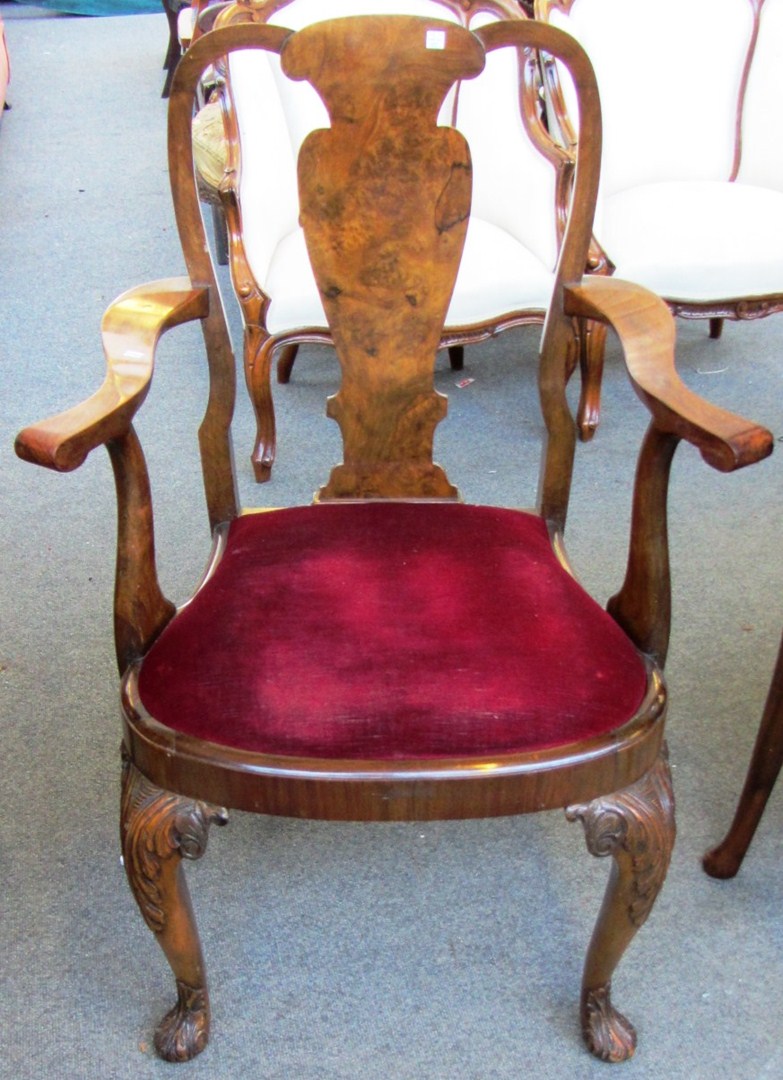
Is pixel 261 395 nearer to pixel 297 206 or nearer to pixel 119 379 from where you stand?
pixel 297 206

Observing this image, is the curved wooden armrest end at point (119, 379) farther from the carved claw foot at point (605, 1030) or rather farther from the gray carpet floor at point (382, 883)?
the carved claw foot at point (605, 1030)

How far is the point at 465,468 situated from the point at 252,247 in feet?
2.07

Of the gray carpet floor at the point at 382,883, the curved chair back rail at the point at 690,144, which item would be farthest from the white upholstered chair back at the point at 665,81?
the gray carpet floor at the point at 382,883

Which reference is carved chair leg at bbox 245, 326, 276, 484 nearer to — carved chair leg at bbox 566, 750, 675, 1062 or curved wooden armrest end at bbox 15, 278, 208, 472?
curved wooden armrest end at bbox 15, 278, 208, 472

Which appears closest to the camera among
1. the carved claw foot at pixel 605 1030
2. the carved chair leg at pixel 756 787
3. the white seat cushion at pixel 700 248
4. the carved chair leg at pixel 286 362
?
the carved claw foot at pixel 605 1030

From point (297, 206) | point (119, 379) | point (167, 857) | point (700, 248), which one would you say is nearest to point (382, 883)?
point (167, 857)

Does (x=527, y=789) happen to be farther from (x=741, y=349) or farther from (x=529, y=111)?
(x=741, y=349)

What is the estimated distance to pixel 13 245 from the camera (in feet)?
11.5

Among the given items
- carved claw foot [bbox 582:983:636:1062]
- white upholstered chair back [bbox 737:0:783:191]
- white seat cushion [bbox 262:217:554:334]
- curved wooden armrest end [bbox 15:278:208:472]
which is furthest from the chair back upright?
white upholstered chair back [bbox 737:0:783:191]

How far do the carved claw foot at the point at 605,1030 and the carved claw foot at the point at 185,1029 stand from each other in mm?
425

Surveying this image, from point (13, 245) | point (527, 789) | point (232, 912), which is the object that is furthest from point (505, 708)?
point (13, 245)

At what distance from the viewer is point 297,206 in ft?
7.19

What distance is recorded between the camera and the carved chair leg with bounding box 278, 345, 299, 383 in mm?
2662

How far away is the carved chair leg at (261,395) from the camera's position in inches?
83.4
